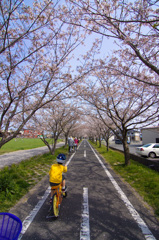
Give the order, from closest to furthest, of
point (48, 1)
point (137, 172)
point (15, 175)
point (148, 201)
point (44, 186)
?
point (48, 1) < point (148, 201) < point (44, 186) < point (15, 175) < point (137, 172)

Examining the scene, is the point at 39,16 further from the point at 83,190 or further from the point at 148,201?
the point at 148,201

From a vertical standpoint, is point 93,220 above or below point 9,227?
below

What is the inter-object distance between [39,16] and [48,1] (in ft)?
1.59

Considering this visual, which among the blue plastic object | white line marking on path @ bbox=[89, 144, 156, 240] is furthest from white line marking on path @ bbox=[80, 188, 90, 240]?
the blue plastic object

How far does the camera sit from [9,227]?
161cm

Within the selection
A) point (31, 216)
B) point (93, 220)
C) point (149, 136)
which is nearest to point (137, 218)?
point (93, 220)

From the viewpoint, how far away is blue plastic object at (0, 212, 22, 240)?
1.59m

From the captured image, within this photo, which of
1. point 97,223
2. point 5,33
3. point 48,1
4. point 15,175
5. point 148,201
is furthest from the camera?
point 15,175

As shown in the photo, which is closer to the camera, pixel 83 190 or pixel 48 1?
pixel 48 1

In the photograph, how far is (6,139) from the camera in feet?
15.1

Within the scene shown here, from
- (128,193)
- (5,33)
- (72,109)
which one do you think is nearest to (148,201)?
(128,193)

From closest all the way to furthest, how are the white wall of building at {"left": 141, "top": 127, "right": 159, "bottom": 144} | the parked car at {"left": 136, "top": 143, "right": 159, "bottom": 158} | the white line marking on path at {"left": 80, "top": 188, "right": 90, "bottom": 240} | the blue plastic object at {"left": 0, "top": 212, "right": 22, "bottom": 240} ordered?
1. the blue plastic object at {"left": 0, "top": 212, "right": 22, "bottom": 240}
2. the white line marking on path at {"left": 80, "top": 188, "right": 90, "bottom": 240}
3. the parked car at {"left": 136, "top": 143, "right": 159, "bottom": 158}
4. the white wall of building at {"left": 141, "top": 127, "right": 159, "bottom": 144}

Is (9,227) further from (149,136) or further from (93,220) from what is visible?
(149,136)

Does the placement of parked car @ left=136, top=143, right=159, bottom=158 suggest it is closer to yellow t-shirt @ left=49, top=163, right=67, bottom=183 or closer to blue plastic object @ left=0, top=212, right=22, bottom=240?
yellow t-shirt @ left=49, top=163, right=67, bottom=183
